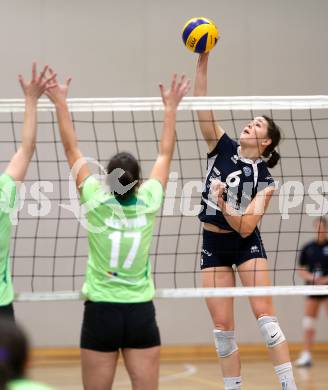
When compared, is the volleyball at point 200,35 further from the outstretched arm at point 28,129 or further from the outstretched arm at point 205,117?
the outstretched arm at point 28,129

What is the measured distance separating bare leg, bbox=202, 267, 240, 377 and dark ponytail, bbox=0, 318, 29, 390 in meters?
3.65

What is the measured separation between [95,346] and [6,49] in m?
7.66

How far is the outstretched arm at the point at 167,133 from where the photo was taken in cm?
470

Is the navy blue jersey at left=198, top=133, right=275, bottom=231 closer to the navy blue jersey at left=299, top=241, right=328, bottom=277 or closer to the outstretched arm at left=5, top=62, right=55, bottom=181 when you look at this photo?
the outstretched arm at left=5, top=62, right=55, bottom=181

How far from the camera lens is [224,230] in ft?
19.1

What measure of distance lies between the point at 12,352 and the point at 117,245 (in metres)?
2.27

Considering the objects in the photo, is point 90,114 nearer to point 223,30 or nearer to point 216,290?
point 223,30

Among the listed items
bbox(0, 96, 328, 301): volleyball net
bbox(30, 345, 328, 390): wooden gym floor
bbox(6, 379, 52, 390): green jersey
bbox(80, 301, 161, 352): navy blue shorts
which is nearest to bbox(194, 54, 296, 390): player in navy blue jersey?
bbox(80, 301, 161, 352): navy blue shorts

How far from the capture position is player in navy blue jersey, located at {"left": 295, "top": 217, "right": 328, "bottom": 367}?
10.4 meters

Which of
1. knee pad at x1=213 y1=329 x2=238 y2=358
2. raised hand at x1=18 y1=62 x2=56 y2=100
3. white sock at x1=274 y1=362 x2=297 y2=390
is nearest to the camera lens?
raised hand at x1=18 y1=62 x2=56 y2=100

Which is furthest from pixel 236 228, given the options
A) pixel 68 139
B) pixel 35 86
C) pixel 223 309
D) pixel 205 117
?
pixel 35 86

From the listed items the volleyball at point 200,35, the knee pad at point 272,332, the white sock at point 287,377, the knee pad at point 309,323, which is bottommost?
the knee pad at point 309,323

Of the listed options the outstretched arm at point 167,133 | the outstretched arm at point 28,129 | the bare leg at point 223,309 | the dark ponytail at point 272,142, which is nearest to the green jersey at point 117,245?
the outstretched arm at point 167,133

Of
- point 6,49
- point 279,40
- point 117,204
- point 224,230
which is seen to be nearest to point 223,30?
point 279,40
